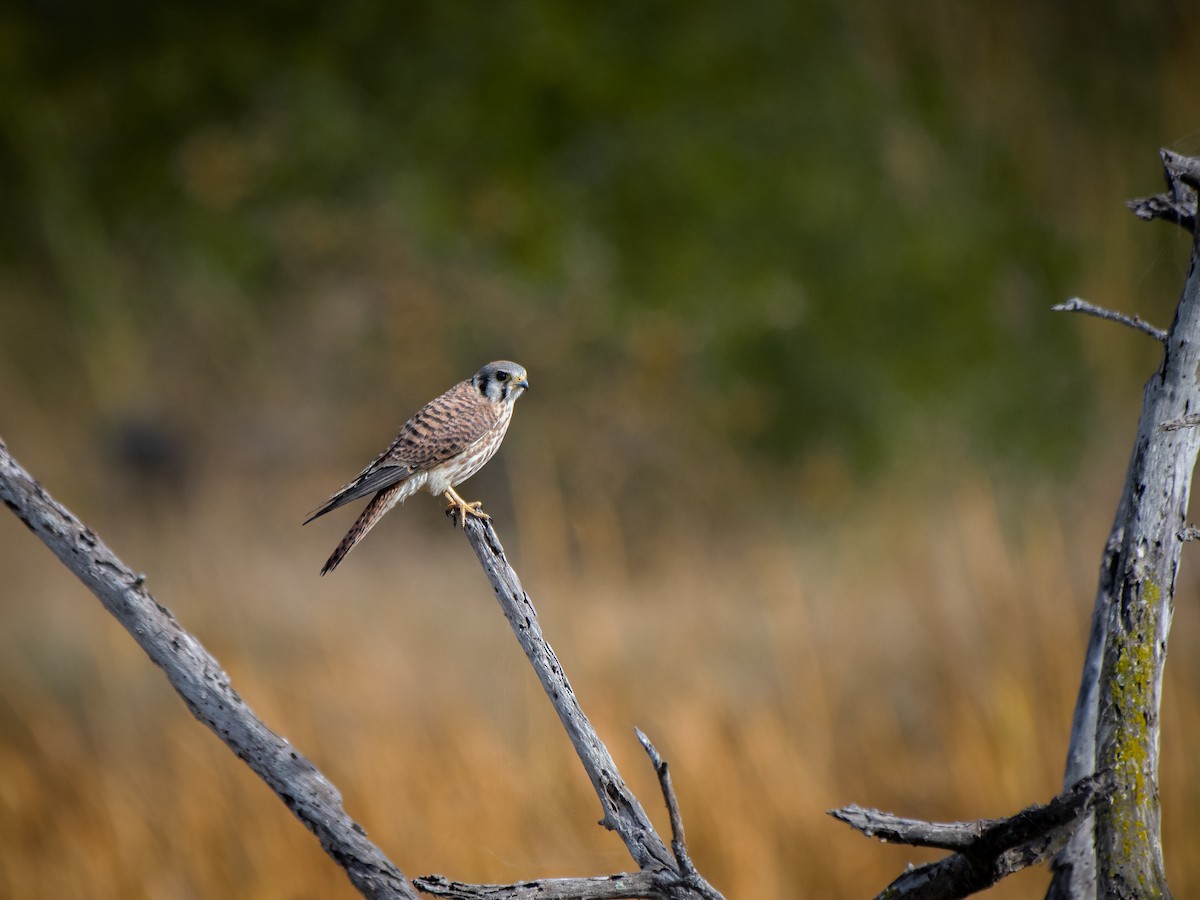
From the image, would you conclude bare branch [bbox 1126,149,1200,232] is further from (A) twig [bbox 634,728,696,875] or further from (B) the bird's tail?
(B) the bird's tail

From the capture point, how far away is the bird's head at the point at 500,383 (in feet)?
6.34

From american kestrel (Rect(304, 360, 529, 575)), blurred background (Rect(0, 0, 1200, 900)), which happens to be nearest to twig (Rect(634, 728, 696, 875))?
american kestrel (Rect(304, 360, 529, 575))

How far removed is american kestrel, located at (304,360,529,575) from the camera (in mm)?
1866

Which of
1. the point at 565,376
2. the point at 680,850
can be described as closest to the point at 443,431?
the point at 680,850

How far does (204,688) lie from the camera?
3.91 ft

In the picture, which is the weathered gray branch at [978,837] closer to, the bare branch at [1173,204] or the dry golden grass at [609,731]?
the bare branch at [1173,204]

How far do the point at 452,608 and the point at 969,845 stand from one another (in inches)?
182

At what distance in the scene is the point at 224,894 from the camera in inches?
139

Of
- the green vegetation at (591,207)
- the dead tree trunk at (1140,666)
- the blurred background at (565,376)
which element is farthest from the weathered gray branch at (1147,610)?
the green vegetation at (591,207)

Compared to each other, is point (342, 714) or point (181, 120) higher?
point (181, 120)

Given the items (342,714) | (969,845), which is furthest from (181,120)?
(969,845)

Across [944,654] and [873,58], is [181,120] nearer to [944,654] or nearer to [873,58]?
[873,58]

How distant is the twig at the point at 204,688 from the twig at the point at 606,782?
0.73 feet

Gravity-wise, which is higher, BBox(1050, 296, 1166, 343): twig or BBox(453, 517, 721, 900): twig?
BBox(1050, 296, 1166, 343): twig
